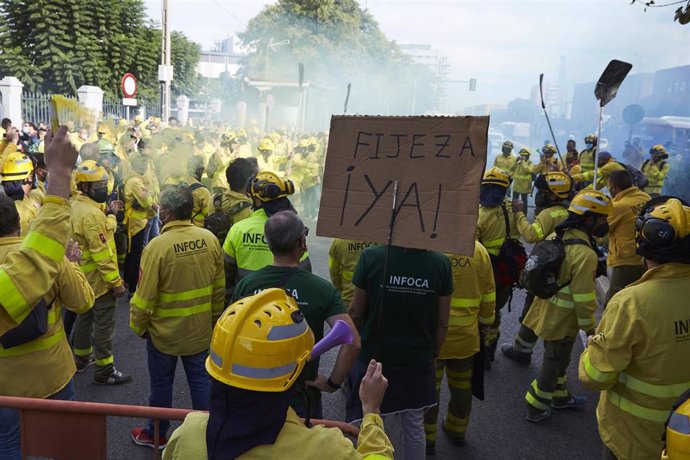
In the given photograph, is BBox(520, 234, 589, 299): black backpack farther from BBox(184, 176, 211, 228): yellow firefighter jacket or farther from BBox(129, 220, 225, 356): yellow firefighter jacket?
BBox(184, 176, 211, 228): yellow firefighter jacket

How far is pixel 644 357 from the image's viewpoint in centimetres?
277

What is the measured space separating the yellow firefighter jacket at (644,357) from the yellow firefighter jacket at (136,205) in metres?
5.82

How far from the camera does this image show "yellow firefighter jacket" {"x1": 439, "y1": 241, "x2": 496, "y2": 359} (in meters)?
4.01

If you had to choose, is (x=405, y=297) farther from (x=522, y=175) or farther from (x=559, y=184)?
(x=522, y=175)

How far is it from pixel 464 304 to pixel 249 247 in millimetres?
1696

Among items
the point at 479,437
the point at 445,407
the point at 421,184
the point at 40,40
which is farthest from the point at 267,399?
the point at 40,40

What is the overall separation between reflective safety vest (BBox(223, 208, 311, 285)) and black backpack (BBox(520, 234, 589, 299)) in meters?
1.86

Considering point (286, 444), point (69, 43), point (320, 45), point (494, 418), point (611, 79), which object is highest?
point (320, 45)

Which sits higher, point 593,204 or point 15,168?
point 593,204

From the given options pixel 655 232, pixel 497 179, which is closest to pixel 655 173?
pixel 497 179

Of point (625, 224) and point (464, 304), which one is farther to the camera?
point (625, 224)

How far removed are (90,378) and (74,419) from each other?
2.97 metres

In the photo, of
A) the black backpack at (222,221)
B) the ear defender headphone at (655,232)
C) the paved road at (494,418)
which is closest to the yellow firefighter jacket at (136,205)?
the paved road at (494,418)

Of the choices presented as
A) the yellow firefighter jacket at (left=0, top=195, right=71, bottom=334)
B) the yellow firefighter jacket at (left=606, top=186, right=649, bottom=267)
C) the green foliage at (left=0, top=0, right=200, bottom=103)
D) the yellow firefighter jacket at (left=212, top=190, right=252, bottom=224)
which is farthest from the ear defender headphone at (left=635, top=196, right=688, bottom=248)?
the green foliage at (left=0, top=0, right=200, bottom=103)
